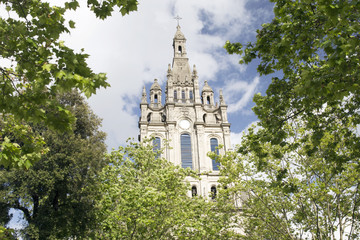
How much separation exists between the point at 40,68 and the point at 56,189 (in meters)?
15.8

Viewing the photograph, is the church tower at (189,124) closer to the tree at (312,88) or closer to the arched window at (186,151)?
the arched window at (186,151)

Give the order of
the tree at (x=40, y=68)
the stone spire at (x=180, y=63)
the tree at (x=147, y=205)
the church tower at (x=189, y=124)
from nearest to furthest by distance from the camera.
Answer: the tree at (x=40, y=68) < the tree at (x=147, y=205) < the church tower at (x=189, y=124) < the stone spire at (x=180, y=63)

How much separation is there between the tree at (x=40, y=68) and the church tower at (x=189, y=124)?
130 feet

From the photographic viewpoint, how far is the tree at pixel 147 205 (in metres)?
13.4

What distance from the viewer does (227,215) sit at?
19047mm

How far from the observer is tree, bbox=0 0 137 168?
5.45m

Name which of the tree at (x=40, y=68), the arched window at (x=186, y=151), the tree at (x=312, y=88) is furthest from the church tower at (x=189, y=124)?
the tree at (x=40, y=68)

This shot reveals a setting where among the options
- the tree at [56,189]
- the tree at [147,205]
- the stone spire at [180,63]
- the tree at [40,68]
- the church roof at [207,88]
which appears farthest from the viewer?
the stone spire at [180,63]

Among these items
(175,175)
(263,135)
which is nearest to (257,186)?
(175,175)

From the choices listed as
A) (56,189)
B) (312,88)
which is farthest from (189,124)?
(312,88)

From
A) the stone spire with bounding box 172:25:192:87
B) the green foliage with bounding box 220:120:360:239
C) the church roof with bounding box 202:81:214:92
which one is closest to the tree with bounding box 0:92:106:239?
the green foliage with bounding box 220:120:360:239

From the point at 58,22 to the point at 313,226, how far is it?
683 inches

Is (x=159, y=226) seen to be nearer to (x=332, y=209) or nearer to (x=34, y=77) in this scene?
(x=332, y=209)

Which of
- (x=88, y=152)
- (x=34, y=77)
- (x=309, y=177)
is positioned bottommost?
(x=34, y=77)
